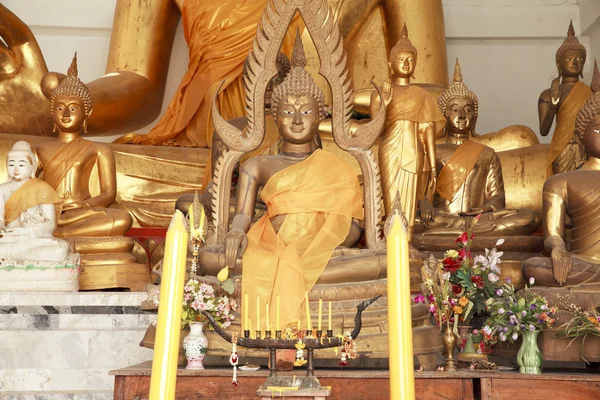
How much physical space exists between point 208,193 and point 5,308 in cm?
103

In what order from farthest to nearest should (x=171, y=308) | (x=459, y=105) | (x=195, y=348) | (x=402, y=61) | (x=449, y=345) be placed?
(x=459, y=105) → (x=402, y=61) → (x=449, y=345) → (x=195, y=348) → (x=171, y=308)

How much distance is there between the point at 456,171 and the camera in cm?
518

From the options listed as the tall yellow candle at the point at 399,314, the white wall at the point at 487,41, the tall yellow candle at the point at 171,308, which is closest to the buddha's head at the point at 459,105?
the white wall at the point at 487,41

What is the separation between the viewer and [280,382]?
177 cm

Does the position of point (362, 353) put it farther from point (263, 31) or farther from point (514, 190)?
point (514, 190)

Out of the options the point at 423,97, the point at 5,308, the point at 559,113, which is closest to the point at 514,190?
the point at 559,113

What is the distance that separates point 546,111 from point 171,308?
15.0ft

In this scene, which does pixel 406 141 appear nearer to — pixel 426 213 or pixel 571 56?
pixel 426 213

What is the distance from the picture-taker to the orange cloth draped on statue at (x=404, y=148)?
181 inches

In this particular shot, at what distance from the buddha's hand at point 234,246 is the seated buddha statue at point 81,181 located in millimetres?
1196

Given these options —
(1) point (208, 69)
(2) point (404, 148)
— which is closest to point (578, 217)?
(2) point (404, 148)

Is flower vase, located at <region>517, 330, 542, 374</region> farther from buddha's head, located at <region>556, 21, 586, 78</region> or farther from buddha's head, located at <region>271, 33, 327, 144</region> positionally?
buddha's head, located at <region>556, 21, 586, 78</region>

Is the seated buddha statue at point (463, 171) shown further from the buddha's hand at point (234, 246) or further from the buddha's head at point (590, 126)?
the buddha's hand at point (234, 246)

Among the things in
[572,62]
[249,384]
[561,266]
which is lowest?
[249,384]
